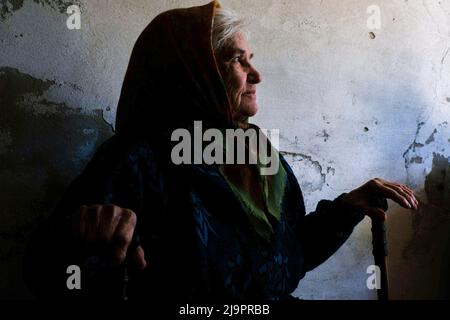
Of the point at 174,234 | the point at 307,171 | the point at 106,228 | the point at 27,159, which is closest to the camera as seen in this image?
the point at 106,228

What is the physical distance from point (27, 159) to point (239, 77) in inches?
25.7

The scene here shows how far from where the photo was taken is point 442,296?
6.16 ft

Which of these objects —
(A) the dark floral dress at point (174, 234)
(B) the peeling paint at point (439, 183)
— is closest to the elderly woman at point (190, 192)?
(A) the dark floral dress at point (174, 234)

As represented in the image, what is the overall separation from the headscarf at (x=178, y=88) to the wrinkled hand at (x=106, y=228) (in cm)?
32

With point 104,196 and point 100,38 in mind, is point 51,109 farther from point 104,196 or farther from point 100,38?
point 104,196

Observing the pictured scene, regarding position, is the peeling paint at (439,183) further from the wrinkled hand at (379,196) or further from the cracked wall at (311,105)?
the wrinkled hand at (379,196)

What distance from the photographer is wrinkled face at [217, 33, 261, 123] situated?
1.26 meters

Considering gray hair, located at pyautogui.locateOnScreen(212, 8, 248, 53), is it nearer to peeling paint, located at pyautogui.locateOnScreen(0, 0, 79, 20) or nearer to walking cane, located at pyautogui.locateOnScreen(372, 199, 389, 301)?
peeling paint, located at pyautogui.locateOnScreen(0, 0, 79, 20)

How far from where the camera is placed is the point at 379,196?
1.32 meters

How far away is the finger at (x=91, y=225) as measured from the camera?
856 mm

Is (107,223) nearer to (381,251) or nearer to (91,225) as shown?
(91,225)

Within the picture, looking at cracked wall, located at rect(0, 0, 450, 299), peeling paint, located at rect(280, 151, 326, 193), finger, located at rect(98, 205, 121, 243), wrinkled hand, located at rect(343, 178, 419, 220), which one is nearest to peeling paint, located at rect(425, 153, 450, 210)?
cracked wall, located at rect(0, 0, 450, 299)

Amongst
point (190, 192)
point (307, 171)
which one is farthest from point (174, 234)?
point (307, 171)

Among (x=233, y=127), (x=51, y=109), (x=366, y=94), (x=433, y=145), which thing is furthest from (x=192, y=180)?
(x=433, y=145)
